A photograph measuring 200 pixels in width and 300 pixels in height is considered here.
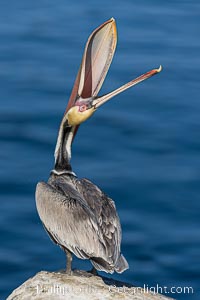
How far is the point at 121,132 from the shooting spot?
1541 cm

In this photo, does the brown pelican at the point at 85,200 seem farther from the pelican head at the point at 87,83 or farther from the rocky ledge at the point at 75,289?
the rocky ledge at the point at 75,289

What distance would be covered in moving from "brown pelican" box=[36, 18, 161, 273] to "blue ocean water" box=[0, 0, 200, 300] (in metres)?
2.48

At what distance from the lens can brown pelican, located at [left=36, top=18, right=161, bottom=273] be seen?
9.90m

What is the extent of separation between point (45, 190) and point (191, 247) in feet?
10.6

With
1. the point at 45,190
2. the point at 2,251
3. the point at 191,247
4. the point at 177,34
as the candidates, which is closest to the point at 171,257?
the point at 191,247

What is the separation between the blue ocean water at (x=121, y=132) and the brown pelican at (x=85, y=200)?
248cm

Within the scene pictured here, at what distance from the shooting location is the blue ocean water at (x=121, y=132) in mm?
13211

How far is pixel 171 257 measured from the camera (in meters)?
13.2

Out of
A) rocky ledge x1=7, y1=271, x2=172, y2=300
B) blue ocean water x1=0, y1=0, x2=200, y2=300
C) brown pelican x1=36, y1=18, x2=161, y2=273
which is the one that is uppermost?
blue ocean water x1=0, y1=0, x2=200, y2=300

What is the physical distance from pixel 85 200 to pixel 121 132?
5.24 m


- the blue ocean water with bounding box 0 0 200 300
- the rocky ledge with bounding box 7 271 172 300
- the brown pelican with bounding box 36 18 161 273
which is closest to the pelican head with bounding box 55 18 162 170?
the brown pelican with bounding box 36 18 161 273

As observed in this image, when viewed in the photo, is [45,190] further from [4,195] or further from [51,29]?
[51,29]

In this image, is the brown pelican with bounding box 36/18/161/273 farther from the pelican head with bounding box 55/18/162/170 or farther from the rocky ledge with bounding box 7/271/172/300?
the rocky ledge with bounding box 7/271/172/300

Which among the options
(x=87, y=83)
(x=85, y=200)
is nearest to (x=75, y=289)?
(x=85, y=200)
